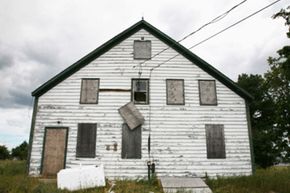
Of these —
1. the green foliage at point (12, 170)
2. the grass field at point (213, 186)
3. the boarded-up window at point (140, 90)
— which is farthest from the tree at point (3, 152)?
the boarded-up window at point (140, 90)

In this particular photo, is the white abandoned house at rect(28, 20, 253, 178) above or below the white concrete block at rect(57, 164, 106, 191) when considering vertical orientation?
above

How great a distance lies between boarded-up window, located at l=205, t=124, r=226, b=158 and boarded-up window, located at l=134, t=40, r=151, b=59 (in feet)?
16.9

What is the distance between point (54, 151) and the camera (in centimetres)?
1198

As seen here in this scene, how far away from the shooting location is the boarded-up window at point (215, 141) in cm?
1215

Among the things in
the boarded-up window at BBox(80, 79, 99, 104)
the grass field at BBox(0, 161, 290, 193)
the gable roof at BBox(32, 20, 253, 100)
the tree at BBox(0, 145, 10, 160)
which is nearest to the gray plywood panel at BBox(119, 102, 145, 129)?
the boarded-up window at BBox(80, 79, 99, 104)

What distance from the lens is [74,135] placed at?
1219cm

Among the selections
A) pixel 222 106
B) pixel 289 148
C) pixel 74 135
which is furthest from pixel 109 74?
pixel 289 148

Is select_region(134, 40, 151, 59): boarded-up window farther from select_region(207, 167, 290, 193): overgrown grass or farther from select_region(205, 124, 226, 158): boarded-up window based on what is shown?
select_region(207, 167, 290, 193): overgrown grass

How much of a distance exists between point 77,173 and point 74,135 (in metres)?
2.78

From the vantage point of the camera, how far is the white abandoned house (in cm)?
1195

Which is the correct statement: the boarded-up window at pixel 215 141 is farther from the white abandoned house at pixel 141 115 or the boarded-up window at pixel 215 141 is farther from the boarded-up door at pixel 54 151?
the boarded-up door at pixel 54 151

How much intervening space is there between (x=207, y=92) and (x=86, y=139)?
6904 mm

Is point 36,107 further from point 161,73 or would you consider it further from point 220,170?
point 220,170

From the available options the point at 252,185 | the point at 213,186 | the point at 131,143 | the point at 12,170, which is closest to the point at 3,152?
the point at 12,170
